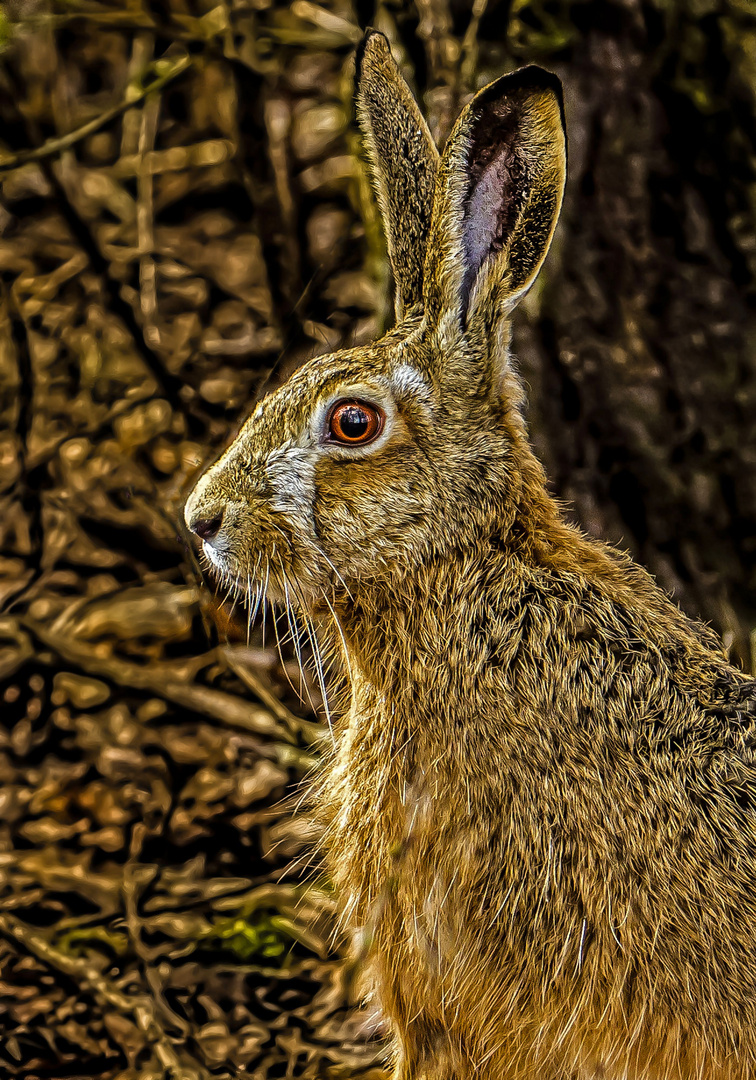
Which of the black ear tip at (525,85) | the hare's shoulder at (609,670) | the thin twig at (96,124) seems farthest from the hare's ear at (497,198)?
the thin twig at (96,124)

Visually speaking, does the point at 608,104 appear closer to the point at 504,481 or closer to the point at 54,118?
the point at 504,481

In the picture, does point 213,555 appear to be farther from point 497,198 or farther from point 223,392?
point 223,392

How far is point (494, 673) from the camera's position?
1.04 m

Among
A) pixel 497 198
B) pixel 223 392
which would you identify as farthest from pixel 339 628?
pixel 223 392

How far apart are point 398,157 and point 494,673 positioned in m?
0.57

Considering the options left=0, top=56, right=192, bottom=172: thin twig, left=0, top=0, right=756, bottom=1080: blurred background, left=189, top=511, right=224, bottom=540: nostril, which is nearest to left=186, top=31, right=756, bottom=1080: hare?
left=189, top=511, right=224, bottom=540: nostril

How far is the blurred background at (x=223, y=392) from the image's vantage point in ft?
4.61

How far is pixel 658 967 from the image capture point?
97cm

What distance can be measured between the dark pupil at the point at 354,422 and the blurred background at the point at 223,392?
0.44 m

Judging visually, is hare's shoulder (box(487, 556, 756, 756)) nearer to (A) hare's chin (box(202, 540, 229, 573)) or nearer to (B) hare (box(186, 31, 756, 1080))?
(B) hare (box(186, 31, 756, 1080))

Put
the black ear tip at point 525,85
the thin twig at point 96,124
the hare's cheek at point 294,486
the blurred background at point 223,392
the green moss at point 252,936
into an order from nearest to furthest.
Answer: the black ear tip at point 525,85, the hare's cheek at point 294,486, the blurred background at point 223,392, the thin twig at point 96,124, the green moss at point 252,936

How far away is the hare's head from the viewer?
39.4 inches

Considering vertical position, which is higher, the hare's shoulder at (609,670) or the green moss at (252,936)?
the hare's shoulder at (609,670)

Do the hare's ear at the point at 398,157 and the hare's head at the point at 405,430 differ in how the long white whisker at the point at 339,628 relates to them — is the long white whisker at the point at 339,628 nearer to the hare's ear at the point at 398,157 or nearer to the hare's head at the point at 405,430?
the hare's head at the point at 405,430
